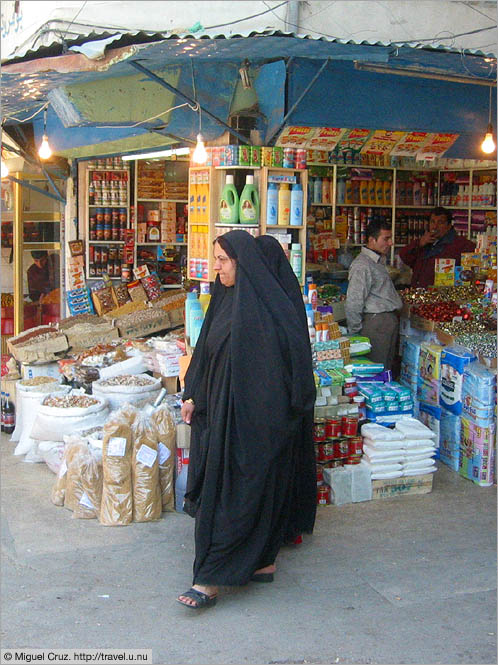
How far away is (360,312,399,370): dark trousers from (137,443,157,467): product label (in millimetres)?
2676

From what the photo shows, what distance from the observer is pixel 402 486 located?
5852 mm

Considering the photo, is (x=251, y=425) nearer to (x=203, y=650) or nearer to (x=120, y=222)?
(x=203, y=650)

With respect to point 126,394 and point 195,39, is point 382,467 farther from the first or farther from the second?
point 195,39

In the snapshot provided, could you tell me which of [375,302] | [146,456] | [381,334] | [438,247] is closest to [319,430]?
[146,456]

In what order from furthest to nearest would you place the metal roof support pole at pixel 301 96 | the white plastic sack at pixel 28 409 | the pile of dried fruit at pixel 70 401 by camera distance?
the white plastic sack at pixel 28 409 < the pile of dried fruit at pixel 70 401 < the metal roof support pole at pixel 301 96

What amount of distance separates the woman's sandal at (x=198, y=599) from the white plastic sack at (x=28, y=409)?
2924 millimetres

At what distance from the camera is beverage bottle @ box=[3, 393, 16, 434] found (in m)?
7.56

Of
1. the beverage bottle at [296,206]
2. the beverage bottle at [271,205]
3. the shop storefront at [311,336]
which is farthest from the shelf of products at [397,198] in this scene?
the beverage bottle at [271,205]

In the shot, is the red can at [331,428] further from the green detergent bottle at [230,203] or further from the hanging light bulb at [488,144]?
the hanging light bulb at [488,144]

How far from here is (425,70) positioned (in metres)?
6.46

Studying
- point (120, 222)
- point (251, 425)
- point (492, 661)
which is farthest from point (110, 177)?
point (492, 661)

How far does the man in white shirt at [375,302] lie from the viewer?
23.4ft

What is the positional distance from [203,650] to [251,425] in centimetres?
107

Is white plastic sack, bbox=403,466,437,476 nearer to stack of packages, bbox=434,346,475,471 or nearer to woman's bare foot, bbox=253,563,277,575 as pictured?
stack of packages, bbox=434,346,475,471
